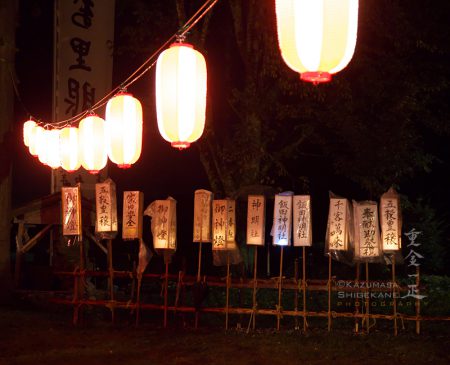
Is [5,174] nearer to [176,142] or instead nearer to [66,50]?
[66,50]

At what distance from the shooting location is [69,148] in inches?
551

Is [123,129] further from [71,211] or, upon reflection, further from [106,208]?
[71,211]

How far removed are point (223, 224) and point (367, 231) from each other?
308 cm

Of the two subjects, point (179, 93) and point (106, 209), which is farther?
point (106, 209)

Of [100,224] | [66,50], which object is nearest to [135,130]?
[100,224]

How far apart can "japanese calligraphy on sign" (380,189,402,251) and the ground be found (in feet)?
6.07

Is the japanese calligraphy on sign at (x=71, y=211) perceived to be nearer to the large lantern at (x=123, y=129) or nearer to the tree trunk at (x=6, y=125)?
the tree trunk at (x=6, y=125)

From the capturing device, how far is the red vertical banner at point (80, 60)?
16.9m

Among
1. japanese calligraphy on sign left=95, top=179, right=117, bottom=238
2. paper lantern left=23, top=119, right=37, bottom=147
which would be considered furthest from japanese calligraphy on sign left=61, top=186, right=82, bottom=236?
paper lantern left=23, top=119, right=37, bottom=147

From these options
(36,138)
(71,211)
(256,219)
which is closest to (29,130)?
(36,138)

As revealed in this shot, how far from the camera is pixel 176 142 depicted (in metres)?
9.32

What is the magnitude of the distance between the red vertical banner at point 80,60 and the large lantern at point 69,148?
264 centimetres

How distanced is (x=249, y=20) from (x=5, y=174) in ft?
27.2

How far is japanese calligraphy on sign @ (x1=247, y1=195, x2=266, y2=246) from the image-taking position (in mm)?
13172
